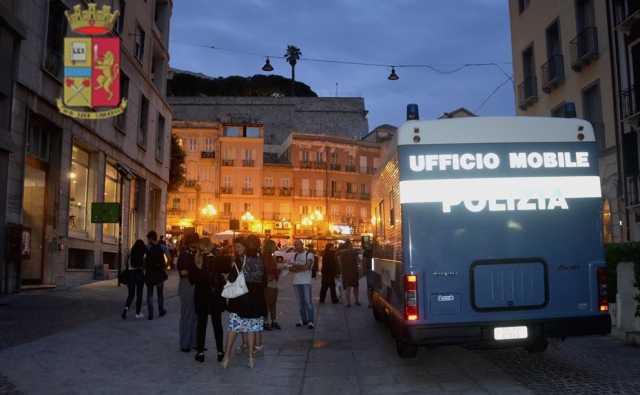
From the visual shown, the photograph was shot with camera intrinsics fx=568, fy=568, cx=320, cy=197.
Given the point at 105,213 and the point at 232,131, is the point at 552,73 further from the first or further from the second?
→ the point at 232,131

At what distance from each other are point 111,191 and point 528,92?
1823 centimetres

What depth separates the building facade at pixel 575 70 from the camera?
19.5 m

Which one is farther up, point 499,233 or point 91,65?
point 91,65

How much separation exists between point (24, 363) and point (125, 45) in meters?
18.1

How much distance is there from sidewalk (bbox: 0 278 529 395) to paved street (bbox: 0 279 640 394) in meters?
0.01

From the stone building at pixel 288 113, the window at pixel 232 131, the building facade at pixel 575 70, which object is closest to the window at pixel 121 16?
the building facade at pixel 575 70

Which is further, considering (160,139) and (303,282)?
(160,139)

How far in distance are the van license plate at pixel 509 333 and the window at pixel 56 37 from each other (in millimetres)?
15116

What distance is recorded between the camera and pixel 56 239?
56.6 feet

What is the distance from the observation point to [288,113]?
2901 inches

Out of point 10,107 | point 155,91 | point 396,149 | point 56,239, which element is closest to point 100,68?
point 10,107

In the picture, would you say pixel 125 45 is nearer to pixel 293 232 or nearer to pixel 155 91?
pixel 155 91

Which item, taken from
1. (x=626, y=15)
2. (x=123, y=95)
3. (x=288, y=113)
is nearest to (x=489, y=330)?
(x=626, y=15)

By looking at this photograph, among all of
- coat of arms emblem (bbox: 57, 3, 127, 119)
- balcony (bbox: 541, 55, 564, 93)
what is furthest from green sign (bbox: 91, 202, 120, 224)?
balcony (bbox: 541, 55, 564, 93)
